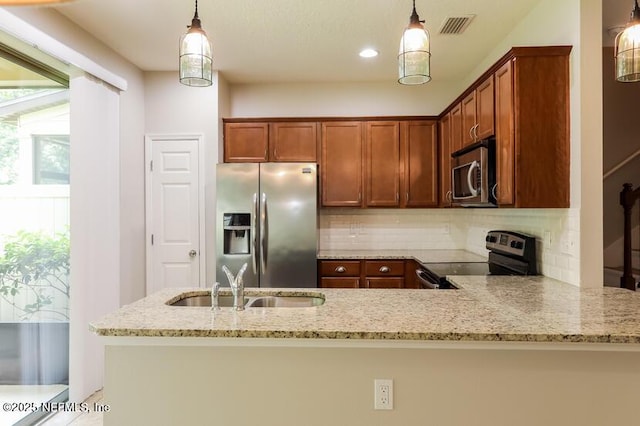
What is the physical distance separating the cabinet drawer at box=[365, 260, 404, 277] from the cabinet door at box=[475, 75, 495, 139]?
4.73 ft

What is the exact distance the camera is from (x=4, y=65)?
2404 millimetres

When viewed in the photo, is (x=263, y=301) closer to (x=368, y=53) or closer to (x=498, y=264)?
(x=498, y=264)

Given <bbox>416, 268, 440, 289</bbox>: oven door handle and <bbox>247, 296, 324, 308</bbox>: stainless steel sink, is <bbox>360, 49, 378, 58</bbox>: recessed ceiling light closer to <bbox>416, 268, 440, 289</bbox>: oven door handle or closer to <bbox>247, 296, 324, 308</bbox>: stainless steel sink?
<bbox>416, 268, 440, 289</bbox>: oven door handle

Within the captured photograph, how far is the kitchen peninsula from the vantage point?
1.54 meters

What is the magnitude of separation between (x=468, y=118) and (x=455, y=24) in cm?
69

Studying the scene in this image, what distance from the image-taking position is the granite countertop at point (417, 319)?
148 cm

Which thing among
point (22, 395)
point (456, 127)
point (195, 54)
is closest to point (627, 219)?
point (456, 127)

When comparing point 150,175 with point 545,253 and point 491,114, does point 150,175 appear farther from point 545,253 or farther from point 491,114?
point 545,253

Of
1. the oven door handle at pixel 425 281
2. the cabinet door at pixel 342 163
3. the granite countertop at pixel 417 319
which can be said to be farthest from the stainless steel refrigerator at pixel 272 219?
the granite countertop at pixel 417 319

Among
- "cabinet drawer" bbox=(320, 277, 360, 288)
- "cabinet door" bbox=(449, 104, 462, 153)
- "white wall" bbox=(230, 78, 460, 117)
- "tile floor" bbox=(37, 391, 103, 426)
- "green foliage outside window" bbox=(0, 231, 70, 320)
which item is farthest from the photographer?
"white wall" bbox=(230, 78, 460, 117)

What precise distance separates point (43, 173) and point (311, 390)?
92.6 inches

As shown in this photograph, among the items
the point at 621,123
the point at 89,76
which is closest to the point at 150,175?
the point at 89,76

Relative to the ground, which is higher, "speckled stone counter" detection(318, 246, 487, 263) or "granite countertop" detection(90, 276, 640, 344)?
"speckled stone counter" detection(318, 246, 487, 263)

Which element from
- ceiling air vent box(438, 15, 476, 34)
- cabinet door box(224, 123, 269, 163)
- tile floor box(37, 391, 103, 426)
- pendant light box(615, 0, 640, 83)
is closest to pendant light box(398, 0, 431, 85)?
pendant light box(615, 0, 640, 83)
